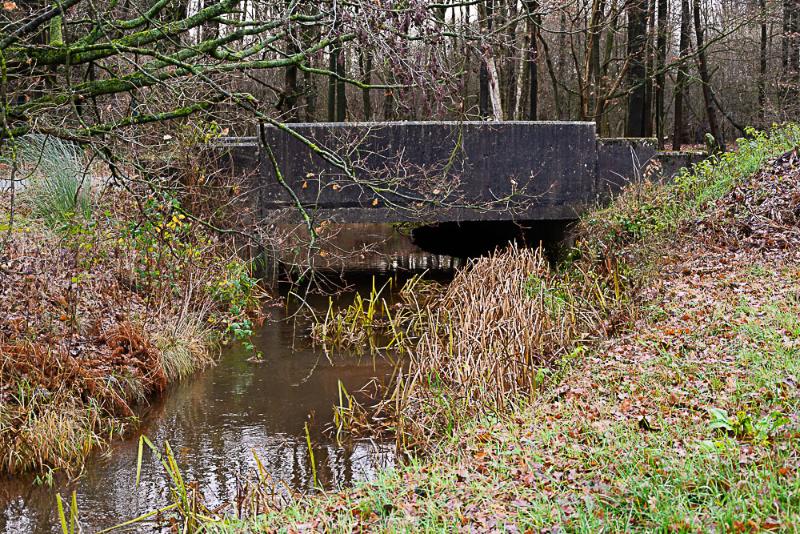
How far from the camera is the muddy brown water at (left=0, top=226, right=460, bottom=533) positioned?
230 inches

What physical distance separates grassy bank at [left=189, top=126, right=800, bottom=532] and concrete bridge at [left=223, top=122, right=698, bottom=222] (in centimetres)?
292

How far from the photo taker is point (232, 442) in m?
6.99

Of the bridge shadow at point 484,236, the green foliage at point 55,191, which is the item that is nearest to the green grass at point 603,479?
the green foliage at point 55,191

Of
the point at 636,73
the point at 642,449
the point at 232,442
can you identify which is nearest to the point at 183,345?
the point at 232,442

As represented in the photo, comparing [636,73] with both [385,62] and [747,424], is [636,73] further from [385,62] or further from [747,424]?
[747,424]

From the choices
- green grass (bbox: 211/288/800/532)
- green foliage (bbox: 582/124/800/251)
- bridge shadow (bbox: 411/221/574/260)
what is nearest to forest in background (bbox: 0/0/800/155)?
green grass (bbox: 211/288/800/532)

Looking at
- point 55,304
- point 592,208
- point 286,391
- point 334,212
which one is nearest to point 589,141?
point 592,208

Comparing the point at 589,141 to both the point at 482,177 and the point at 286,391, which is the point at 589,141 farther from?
the point at 286,391

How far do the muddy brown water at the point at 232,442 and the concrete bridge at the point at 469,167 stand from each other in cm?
314

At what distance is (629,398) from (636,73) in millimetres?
14223

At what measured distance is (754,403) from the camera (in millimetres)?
4598

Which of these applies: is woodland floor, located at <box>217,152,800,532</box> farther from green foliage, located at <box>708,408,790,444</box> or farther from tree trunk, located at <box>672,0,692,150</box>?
tree trunk, located at <box>672,0,692,150</box>

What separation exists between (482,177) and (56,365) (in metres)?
7.66

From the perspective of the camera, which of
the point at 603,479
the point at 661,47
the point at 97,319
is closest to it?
the point at 603,479
